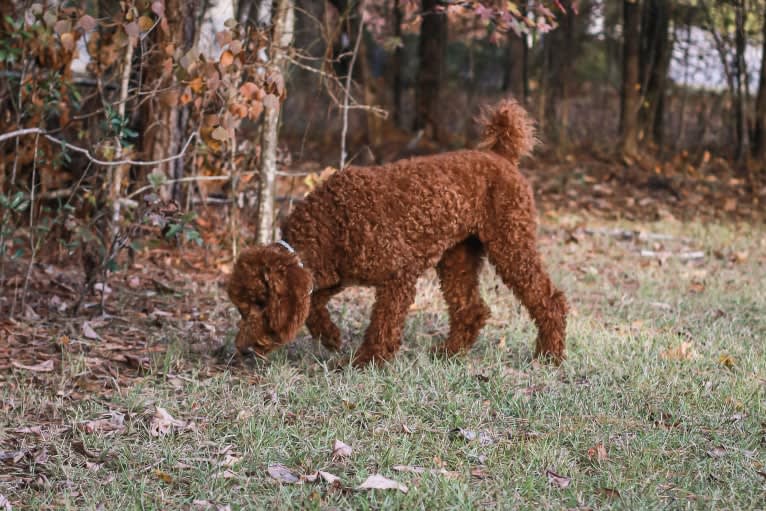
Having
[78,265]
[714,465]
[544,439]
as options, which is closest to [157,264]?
[78,265]

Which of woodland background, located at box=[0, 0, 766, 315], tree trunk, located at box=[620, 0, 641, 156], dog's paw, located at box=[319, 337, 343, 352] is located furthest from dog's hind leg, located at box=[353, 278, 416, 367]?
tree trunk, located at box=[620, 0, 641, 156]

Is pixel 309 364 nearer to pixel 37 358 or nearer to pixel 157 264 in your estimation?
pixel 37 358

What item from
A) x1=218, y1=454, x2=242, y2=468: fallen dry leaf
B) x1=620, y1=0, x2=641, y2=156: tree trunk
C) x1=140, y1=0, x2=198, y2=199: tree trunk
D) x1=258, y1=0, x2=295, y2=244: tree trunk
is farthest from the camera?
x1=620, y1=0, x2=641, y2=156: tree trunk

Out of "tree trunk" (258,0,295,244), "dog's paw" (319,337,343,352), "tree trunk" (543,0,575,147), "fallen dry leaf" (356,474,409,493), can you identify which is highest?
"tree trunk" (543,0,575,147)

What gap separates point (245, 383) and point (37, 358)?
4.00 ft

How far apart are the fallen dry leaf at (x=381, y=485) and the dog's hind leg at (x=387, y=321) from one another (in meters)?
1.49

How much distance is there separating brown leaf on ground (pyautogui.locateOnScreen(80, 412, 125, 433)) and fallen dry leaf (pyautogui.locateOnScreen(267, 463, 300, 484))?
810mm

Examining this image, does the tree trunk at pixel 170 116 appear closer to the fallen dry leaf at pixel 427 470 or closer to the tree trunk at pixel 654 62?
the fallen dry leaf at pixel 427 470

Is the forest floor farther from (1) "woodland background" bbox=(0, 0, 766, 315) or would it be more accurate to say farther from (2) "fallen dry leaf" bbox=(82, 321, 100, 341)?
(1) "woodland background" bbox=(0, 0, 766, 315)

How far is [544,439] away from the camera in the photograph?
12.6ft

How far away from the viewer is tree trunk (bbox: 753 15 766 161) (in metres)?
13.0

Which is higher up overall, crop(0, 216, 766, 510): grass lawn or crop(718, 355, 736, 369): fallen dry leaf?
crop(718, 355, 736, 369): fallen dry leaf

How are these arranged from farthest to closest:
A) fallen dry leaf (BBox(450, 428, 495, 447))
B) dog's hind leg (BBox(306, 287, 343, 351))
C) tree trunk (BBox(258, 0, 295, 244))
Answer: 1. tree trunk (BBox(258, 0, 295, 244))
2. dog's hind leg (BBox(306, 287, 343, 351))
3. fallen dry leaf (BBox(450, 428, 495, 447))

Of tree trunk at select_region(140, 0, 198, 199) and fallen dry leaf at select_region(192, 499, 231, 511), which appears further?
tree trunk at select_region(140, 0, 198, 199)
